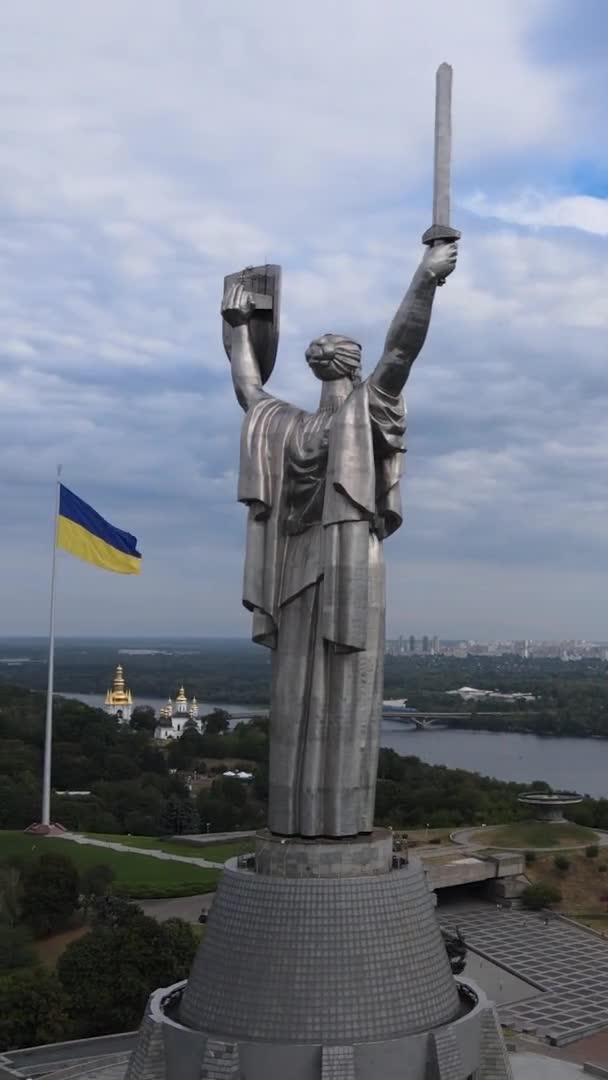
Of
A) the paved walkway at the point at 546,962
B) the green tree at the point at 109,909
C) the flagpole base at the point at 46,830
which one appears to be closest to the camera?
the paved walkway at the point at 546,962

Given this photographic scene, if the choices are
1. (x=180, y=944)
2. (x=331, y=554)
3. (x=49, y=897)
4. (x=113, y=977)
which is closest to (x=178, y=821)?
(x=49, y=897)

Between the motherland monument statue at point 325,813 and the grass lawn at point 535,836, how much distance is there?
2272cm

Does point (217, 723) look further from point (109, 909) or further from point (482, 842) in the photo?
point (109, 909)

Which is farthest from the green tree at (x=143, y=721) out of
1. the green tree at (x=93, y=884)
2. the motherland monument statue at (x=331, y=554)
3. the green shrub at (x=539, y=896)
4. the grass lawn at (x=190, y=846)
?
the motherland monument statue at (x=331, y=554)

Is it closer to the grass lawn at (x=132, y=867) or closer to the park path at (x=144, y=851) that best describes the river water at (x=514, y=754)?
the park path at (x=144, y=851)

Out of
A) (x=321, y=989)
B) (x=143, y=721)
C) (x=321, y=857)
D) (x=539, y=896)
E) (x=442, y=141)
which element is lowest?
(x=539, y=896)

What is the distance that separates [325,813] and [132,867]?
67.3 ft

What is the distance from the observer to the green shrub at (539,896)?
98.5ft

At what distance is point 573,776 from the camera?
67250 mm

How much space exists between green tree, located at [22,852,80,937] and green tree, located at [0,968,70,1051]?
19.7 feet

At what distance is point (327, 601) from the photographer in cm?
1130

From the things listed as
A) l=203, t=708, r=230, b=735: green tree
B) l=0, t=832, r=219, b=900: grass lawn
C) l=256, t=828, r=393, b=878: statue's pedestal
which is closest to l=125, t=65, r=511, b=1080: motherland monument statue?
l=256, t=828, r=393, b=878: statue's pedestal

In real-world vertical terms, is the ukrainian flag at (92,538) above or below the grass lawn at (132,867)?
above

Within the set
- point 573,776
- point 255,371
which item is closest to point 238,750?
point 573,776
